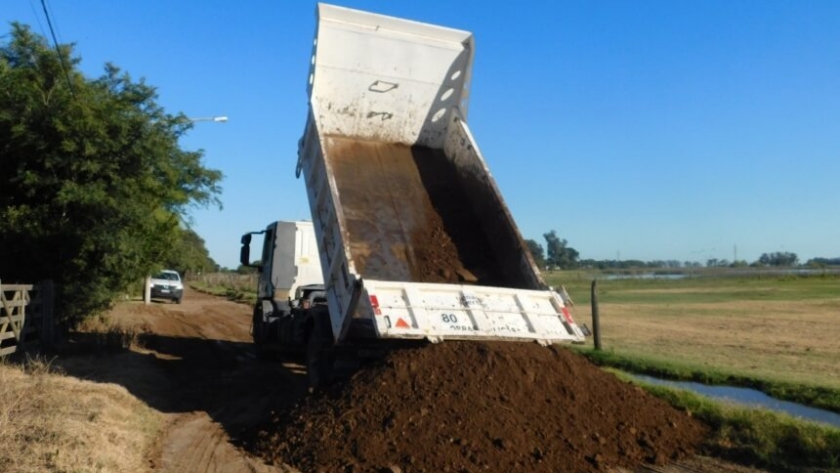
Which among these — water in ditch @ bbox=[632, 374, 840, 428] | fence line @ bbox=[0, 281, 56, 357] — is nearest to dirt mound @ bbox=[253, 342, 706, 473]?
water in ditch @ bbox=[632, 374, 840, 428]

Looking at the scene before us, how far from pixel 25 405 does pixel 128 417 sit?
1082 millimetres

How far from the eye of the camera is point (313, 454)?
7.42 meters

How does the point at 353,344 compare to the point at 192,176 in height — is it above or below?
below

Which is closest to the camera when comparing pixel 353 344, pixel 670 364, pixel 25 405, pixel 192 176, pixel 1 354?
pixel 25 405

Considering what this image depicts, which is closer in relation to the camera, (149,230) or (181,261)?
(149,230)

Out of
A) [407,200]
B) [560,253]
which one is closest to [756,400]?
[407,200]

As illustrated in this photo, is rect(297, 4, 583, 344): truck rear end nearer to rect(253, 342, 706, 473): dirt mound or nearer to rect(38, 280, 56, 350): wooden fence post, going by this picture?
rect(253, 342, 706, 473): dirt mound

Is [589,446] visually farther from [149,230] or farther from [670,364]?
[149,230]

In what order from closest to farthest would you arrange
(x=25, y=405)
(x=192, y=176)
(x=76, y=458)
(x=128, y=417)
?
(x=76, y=458)
(x=25, y=405)
(x=128, y=417)
(x=192, y=176)

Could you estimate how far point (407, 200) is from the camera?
36.0 feet

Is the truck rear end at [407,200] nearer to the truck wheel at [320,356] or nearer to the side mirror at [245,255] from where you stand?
the truck wheel at [320,356]

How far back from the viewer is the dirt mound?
7211 mm

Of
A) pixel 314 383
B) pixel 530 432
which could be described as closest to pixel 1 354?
pixel 314 383

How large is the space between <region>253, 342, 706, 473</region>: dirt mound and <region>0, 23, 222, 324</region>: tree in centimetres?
889
